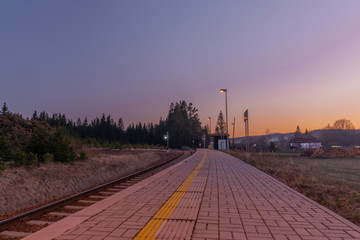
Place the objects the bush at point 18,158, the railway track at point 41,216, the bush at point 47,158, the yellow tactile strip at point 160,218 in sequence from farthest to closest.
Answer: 1. the bush at point 47,158
2. the bush at point 18,158
3. the railway track at point 41,216
4. the yellow tactile strip at point 160,218

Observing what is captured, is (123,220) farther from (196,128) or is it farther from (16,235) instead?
(196,128)

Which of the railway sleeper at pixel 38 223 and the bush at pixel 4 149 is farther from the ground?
the bush at pixel 4 149

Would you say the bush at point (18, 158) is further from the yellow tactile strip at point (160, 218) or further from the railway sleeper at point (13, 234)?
the yellow tactile strip at point (160, 218)

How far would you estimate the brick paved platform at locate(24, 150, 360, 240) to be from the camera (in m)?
3.93

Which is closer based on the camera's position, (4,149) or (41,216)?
(41,216)

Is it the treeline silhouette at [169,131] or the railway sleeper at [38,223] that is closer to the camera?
the railway sleeper at [38,223]

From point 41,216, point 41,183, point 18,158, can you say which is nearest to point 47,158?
point 18,158

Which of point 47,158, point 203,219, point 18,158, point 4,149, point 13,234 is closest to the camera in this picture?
point 13,234

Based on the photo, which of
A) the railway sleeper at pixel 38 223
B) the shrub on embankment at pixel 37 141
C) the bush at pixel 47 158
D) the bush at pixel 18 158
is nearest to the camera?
the railway sleeper at pixel 38 223

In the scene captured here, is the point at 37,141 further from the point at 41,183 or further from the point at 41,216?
the point at 41,216

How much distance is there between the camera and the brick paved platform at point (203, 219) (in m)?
3.93

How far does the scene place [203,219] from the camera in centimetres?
470

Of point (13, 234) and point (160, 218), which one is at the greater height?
point (160, 218)

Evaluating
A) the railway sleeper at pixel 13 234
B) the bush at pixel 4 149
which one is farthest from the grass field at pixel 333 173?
the bush at pixel 4 149
